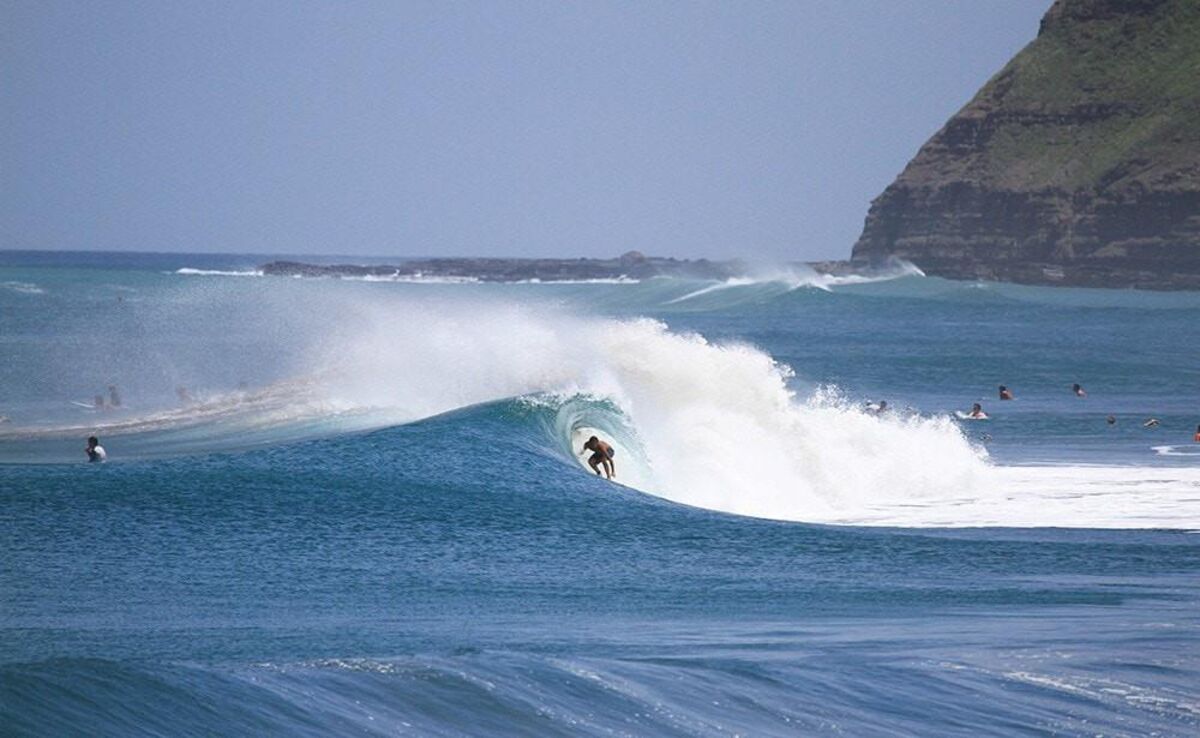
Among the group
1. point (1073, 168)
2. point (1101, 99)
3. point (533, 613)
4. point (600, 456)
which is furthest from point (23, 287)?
point (533, 613)

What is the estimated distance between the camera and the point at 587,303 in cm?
10781

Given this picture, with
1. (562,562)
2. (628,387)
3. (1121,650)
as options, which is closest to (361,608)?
(562,562)

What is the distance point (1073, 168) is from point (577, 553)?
112566 mm

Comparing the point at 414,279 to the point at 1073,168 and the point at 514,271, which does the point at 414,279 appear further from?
the point at 1073,168

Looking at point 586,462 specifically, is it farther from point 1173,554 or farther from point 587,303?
point 587,303

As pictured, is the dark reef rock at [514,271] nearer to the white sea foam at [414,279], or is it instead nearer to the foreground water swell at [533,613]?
the white sea foam at [414,279]

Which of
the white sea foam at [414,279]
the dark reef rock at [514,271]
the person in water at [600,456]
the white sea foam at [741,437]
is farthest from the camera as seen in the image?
the dark reef rock at [514,271]

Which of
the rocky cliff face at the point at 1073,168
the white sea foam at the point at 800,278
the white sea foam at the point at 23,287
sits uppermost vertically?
the rocky cliff face at the point at 1073,168

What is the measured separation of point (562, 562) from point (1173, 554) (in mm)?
6235

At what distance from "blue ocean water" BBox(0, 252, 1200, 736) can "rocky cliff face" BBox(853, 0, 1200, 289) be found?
7610cm

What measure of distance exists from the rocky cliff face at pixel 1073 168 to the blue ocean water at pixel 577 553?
2996 inches

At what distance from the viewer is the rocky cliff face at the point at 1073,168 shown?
115500 millimetres

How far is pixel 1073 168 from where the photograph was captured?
12469 centimetres

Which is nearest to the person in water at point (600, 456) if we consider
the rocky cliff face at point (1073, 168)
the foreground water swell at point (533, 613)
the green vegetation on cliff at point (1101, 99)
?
the foreground water swell at point (533, 613)
